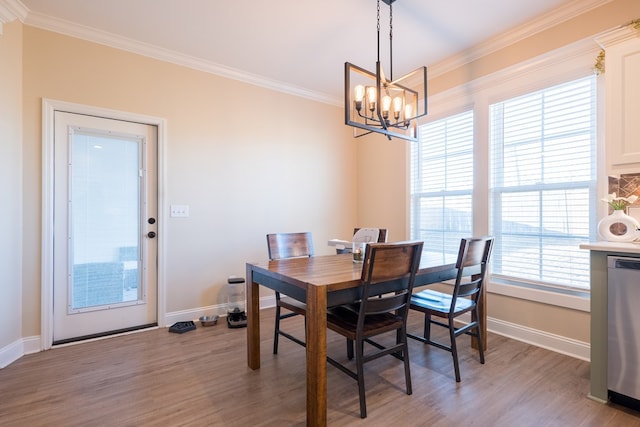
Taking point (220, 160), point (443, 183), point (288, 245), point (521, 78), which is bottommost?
point (288, 245)

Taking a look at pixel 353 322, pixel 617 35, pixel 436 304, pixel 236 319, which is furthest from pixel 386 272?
pixel 617 35

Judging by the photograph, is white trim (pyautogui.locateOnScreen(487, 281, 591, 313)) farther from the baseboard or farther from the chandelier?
the chandelier

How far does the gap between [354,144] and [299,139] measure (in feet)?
3.27

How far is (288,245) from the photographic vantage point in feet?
9.10

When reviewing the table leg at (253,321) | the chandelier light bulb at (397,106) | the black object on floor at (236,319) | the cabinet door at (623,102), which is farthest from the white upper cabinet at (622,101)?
the black object on floor at (236,319)

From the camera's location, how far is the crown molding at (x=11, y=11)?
7.44 feet

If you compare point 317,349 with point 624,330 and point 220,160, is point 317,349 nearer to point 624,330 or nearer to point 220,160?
point 624,330

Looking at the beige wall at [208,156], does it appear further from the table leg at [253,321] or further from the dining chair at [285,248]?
the table leg at [253,321]

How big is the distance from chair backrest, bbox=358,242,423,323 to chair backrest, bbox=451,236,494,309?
0.44 metres

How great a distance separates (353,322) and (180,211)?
7.38ft

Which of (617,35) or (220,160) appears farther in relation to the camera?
(220,160)

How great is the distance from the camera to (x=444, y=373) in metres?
2.19

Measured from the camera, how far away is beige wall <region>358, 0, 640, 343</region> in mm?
2359

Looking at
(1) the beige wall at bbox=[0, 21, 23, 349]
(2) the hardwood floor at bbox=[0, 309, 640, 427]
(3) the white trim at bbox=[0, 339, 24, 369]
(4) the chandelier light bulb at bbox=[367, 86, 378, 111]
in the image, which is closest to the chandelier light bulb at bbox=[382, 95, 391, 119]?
(4) the chandelier light bulb at bbox=[367, 86, 378, 111]
